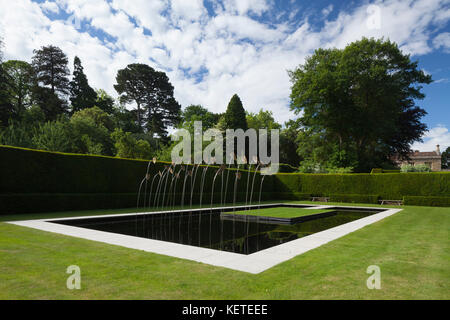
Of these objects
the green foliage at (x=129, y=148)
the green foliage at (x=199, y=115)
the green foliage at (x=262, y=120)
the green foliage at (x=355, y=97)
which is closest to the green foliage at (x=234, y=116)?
the green foliage at (x=199, y=115)

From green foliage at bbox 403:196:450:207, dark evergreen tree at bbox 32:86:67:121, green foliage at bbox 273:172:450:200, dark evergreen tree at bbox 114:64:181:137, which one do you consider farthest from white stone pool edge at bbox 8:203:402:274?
dark evergreen tree at bbox 114:64:181:137

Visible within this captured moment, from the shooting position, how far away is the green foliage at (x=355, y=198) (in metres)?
19.6

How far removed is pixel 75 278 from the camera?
317cm

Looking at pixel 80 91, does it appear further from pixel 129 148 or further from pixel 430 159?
pixel 430 159

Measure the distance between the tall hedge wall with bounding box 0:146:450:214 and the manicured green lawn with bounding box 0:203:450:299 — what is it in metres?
6.11

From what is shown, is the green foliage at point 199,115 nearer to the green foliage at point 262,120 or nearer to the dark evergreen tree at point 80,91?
the green foliage at point 262,120

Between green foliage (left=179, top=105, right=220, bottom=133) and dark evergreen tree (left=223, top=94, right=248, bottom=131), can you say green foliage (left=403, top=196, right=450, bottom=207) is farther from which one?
green foliage (left=179, top=105, right=220, bottom=133)

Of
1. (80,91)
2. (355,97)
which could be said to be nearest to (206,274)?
(355,97)

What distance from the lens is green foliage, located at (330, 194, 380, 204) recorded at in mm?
19641

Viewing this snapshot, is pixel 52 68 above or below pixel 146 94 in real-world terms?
above

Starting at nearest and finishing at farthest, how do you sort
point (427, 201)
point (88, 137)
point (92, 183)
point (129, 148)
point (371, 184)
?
1. point (92, 183)
2. point (427, 201)
3. point (371, 184)
4. point (129, 148)
5. point (88, 137)

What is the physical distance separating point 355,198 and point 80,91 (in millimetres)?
42039

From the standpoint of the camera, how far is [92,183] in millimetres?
12609

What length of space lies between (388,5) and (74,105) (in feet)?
137
